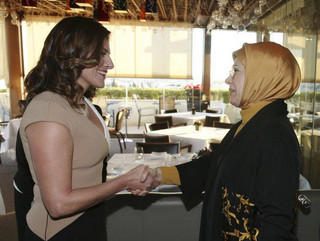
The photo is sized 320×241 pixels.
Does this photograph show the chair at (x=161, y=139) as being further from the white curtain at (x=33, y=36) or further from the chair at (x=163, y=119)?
the white curtain at (x=33, y=36)

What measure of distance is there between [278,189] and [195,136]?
3.63 m

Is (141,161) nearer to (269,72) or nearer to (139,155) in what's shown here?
A: (139,155)

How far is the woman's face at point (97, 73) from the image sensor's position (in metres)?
1.21

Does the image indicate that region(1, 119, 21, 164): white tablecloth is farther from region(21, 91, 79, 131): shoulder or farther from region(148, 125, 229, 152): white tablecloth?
region(21, 91, 79, 131): shoulder

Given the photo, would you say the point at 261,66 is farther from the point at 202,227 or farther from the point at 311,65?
the point at 311,65

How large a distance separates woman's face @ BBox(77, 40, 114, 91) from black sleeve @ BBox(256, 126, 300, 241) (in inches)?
29.9

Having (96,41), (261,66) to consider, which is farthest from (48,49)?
(261,66)

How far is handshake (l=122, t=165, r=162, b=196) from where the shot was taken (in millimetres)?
1305

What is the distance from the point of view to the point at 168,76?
393 inches

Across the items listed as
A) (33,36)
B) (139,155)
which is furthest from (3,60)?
(139,155)

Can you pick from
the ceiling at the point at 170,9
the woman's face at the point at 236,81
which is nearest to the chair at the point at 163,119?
the ceiling at the point at 170,9

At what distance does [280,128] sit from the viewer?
1200mm

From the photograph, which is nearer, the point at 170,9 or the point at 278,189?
the point at 278,189

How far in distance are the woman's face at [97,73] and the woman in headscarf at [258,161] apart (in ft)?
2.03
